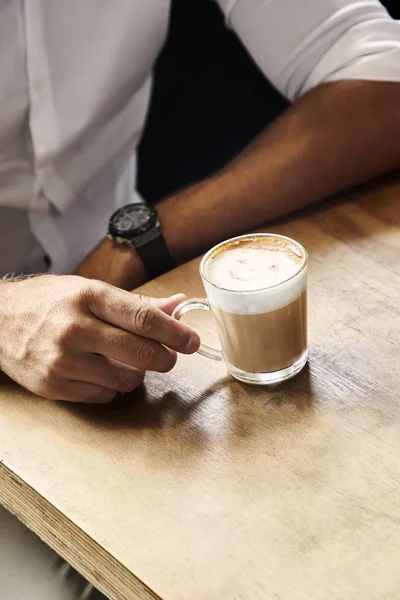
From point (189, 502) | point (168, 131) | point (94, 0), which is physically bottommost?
point (168, 131)

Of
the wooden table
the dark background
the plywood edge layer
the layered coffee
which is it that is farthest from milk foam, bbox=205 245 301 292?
the dark background

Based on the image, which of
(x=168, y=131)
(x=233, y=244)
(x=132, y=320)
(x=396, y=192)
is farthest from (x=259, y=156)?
(x=168, y=131)

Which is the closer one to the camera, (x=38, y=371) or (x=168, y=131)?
(x=38, y=371)

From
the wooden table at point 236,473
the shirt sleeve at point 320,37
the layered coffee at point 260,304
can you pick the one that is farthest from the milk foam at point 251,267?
the shirt sleeve at point 320,37

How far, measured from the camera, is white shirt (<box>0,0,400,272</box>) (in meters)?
1.19

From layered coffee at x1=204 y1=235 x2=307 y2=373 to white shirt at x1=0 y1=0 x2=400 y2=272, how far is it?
0.53m

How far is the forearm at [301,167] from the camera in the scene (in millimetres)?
1122

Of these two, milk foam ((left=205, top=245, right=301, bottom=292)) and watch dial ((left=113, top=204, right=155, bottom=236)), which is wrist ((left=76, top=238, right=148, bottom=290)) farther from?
milk foam ((left=205, top=245, right=301, bottom=292))

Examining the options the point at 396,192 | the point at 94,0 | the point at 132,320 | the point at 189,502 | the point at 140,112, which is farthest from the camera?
the point at 140,112

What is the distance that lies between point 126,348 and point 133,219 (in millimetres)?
425

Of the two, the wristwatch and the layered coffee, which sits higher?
the layered coffee

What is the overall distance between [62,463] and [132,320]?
17cm

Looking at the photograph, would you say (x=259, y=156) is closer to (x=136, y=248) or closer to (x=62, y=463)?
(x=136, y=248)

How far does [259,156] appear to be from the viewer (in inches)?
46.0
